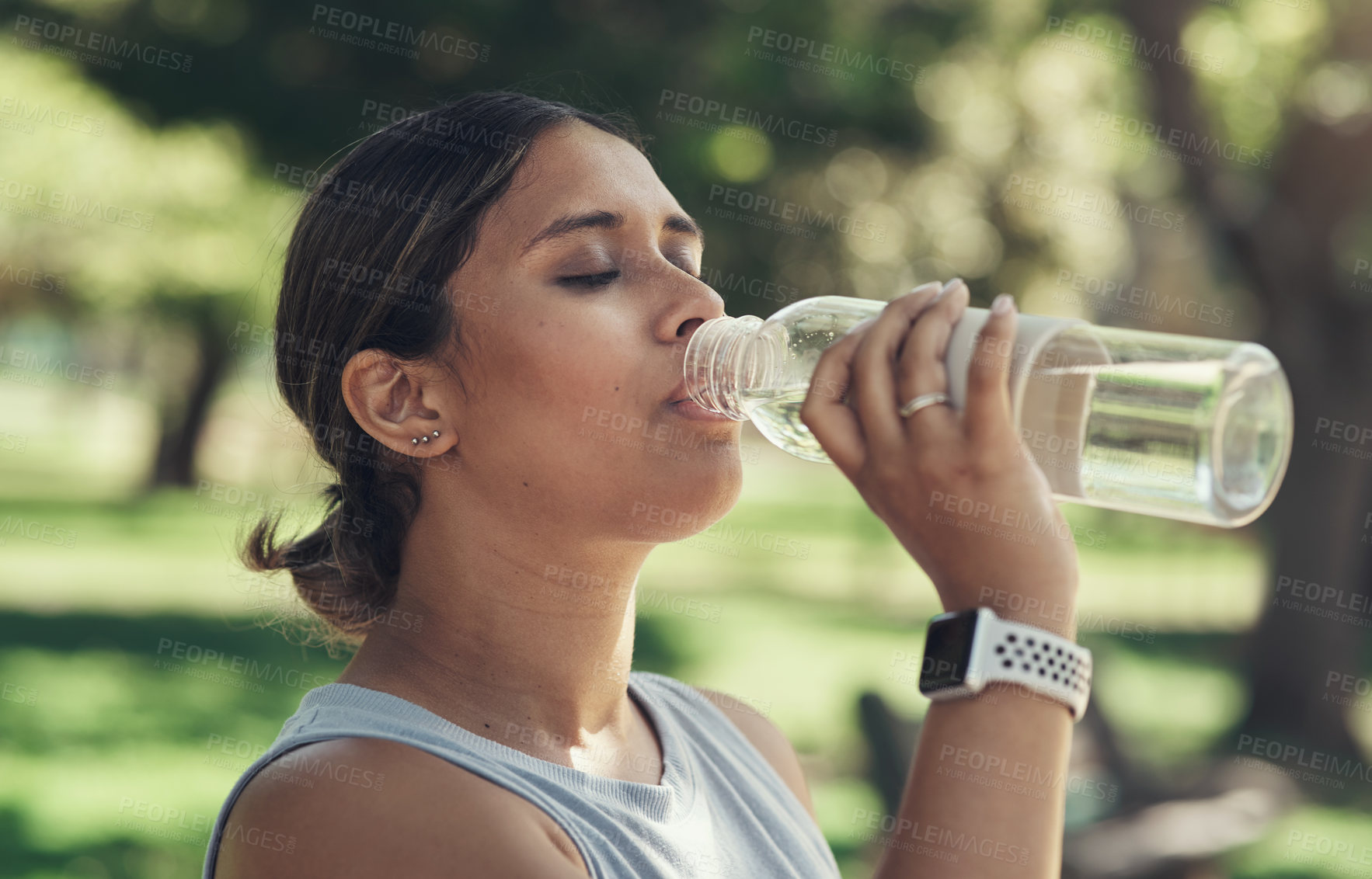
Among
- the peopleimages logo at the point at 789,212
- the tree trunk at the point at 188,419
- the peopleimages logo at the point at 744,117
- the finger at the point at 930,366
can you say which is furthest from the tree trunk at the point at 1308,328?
the tree trunk at the point at 188,419

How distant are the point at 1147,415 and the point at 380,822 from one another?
1098 millimetres

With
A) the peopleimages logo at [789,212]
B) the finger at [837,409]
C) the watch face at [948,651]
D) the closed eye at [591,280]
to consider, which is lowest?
the watch face at [948,651]

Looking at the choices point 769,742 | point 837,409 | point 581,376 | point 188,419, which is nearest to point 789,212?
point 769,742

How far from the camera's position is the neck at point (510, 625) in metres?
1.73

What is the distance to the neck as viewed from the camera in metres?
1.73

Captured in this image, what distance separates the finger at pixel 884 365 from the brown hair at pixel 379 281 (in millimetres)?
632

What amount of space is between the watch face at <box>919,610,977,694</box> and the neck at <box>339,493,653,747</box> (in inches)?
19.4

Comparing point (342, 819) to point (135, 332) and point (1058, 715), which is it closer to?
point (1058, 715)

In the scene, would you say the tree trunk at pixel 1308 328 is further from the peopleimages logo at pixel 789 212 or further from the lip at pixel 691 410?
the lip at pixel 691 410

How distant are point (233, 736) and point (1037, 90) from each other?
7.60 metres

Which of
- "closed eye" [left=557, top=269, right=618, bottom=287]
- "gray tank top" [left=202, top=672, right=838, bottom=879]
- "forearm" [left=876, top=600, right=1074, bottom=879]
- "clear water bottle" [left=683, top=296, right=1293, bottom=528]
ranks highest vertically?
"closed eye" [left=557, top=269, right=618, bottom=287]

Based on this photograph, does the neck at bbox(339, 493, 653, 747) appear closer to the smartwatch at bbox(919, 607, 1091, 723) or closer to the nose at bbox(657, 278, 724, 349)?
the nose at bbox(657, 278, 724, 349)

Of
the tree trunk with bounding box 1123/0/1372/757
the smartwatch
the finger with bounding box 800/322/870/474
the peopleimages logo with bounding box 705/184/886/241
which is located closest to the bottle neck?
the finger with bounding box 800/322/870/474

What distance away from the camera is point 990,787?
147 centimetres
